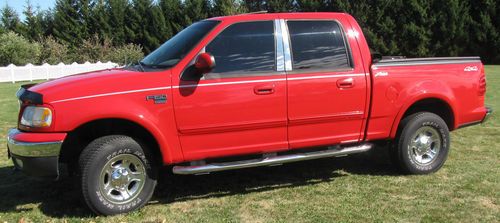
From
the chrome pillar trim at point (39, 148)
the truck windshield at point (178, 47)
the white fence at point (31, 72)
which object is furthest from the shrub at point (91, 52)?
the chrome pillar trim at point (39, 148)

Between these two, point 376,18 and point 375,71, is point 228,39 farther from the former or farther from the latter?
point 376,18

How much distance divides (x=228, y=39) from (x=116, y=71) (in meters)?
1.20

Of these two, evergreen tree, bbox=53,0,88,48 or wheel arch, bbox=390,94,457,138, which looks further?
evergreen tree, bbox=53,0,88,48

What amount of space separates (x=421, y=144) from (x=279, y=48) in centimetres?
224

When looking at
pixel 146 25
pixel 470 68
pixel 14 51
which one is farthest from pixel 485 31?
pixel 14 51

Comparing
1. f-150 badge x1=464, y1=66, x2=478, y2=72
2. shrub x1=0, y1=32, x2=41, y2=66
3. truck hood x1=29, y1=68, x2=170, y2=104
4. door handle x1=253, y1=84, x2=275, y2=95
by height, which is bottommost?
shrub x1=0, y1=32, x2=41, y2=66

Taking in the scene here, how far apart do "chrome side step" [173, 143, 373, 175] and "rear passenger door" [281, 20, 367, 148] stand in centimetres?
11

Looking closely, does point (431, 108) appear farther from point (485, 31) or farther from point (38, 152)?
point (485, 31)

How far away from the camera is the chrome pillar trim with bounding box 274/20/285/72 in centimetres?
523

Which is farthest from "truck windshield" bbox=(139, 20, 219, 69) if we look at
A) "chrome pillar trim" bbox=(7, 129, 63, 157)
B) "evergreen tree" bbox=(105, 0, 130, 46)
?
"evergreen tree" bbox=(105, 0, 130, 46)

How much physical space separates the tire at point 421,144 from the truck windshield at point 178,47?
2.61m

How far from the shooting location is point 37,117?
4496 millimetres

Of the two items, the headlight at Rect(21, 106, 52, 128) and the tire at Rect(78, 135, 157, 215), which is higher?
the headlight at Rect(21, 106, 52, 128)

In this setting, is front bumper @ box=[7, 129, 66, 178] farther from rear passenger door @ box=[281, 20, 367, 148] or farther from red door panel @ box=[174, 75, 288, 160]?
rear passenger door @ box=[281, 20, 367, 148]
